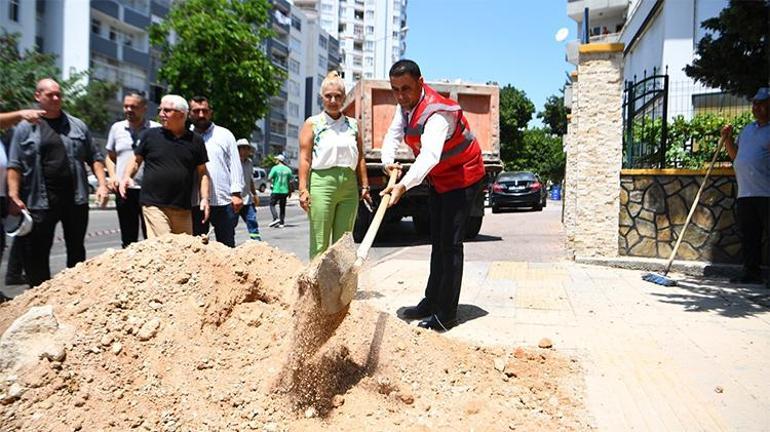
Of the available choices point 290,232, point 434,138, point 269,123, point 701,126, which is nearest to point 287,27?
point 269,123

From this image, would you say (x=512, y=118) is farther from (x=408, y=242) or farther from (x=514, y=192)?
(x=408, y=242)

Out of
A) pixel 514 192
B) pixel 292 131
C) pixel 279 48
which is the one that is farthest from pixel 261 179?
pixel 292 131

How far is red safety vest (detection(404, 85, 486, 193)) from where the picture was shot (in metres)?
3.98

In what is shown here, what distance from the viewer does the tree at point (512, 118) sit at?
46.8 metres

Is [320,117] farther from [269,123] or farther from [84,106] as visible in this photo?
[269,123]

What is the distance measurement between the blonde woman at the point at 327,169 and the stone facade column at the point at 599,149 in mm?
3971

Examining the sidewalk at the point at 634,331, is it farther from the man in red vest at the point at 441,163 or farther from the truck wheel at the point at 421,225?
the truck wheel at the point at 421,225

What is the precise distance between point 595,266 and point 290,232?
24.2 ft

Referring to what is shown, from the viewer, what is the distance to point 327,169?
4.64 m

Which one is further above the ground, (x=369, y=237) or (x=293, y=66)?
(x=293, y=66)

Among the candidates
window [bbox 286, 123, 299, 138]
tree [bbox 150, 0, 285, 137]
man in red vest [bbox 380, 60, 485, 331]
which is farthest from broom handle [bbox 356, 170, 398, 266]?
window [bbox 286, 123, 299, 138]

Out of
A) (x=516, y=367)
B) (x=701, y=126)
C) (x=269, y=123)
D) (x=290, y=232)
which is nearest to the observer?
(x=516, y=367)

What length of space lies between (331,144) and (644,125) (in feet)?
16.4

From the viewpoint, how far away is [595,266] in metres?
7.57
